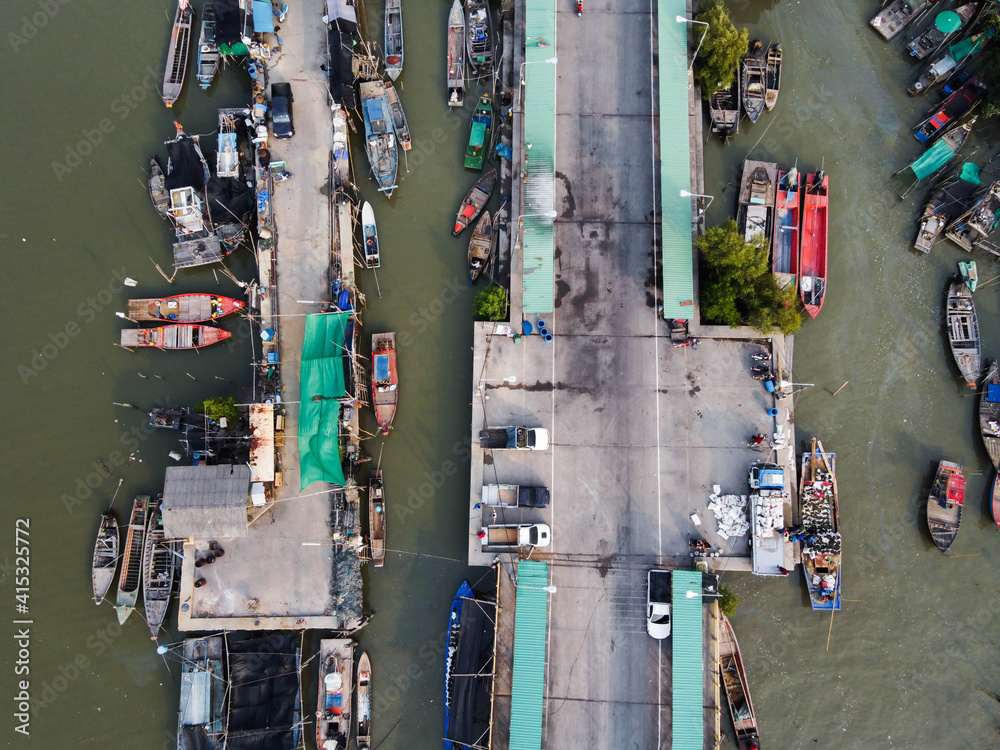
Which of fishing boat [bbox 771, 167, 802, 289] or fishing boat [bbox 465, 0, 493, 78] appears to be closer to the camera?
fishing boat [bbox 771, 167, 802, 289]

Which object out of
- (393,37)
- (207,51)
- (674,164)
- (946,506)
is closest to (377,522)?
(674,164)

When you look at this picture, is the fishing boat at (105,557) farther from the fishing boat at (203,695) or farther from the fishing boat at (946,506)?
the fishing boat at (946,506)

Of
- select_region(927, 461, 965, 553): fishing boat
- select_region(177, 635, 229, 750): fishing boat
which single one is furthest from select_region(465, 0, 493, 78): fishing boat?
select_region(177, 635, 229, 750): fishing boat

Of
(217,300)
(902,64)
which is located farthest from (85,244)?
(902,64)

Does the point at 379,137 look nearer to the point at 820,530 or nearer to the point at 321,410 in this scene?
the point at 321,410

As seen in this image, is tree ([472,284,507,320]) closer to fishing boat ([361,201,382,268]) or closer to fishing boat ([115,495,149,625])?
fishing boat ([361,201,382,268])

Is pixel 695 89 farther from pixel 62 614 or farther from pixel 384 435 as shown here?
pixel 62 614
